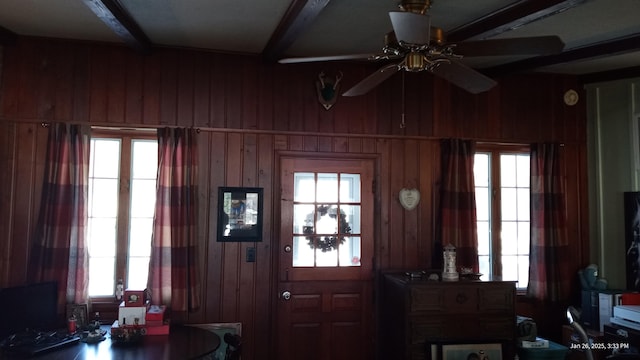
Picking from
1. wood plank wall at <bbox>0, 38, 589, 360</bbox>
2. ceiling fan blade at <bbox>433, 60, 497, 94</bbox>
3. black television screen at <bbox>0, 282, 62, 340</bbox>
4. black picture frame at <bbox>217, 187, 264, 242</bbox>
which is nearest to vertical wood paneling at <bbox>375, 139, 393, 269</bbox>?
wood plank wall at <bbox>0, 38, 589, 360</bbox>

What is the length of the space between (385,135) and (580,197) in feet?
6.44

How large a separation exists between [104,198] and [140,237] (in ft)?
1.36

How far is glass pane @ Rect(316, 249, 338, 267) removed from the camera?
3.92 m

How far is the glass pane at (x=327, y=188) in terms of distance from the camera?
3.96 m

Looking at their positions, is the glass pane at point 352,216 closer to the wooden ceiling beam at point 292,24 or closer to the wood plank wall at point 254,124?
the wood plank wall at point 254,124

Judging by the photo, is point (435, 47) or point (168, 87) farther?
point (168, 87)

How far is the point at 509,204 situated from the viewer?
435cm

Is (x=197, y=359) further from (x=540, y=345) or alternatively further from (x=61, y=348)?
(x=540, y=345)

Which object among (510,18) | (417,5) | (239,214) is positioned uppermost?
(510,18)

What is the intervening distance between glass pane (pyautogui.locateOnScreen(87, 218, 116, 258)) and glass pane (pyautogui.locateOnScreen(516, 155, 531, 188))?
11.7ft

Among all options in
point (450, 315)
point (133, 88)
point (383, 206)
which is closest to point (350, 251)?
point (383, 206)

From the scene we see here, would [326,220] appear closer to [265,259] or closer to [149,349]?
[265,259]

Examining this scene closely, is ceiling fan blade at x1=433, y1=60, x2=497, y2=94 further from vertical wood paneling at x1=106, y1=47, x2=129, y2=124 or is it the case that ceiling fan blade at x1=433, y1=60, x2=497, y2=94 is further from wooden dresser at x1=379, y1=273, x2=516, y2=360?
vertical wood paneling at x1=106, y1=47, x2=129, y2=124

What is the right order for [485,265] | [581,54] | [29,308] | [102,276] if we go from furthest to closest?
[485,265]
[102,276]
[581,54]
[29,308]
